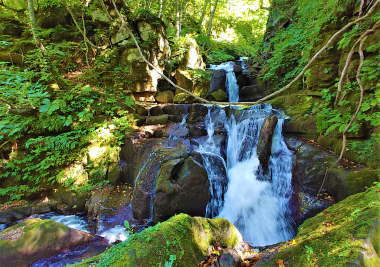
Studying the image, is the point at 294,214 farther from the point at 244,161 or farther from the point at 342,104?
the point at 342,104

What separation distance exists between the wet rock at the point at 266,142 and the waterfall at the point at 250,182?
143mm

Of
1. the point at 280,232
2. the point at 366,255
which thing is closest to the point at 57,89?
the point at 280,232

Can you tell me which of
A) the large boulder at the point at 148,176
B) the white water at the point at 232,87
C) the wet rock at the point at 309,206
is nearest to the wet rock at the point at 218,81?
the white water at the point at 232,87

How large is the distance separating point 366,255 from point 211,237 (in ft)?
5.30

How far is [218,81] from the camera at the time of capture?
38.0ft

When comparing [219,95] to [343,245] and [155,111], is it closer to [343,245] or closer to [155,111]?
[155,111]

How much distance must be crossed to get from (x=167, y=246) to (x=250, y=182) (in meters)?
4.19

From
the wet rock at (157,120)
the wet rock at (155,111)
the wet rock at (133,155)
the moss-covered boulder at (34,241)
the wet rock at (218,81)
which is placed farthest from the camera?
the wet rock at (218,81)

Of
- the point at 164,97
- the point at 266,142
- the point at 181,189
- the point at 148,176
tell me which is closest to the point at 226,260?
the point at 181,189

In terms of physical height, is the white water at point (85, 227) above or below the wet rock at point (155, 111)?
below

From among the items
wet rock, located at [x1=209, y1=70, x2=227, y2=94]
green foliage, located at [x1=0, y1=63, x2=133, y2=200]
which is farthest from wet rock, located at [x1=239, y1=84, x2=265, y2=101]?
green foliage, located at [x1=0, y1=63, x2=133, y2=200]

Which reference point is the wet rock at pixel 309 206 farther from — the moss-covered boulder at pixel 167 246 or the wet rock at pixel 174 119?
the wet rock at pixel 174 119

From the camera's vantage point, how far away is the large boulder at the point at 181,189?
4.84 meters

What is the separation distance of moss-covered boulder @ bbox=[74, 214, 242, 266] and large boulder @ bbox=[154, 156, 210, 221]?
2.20 metres
